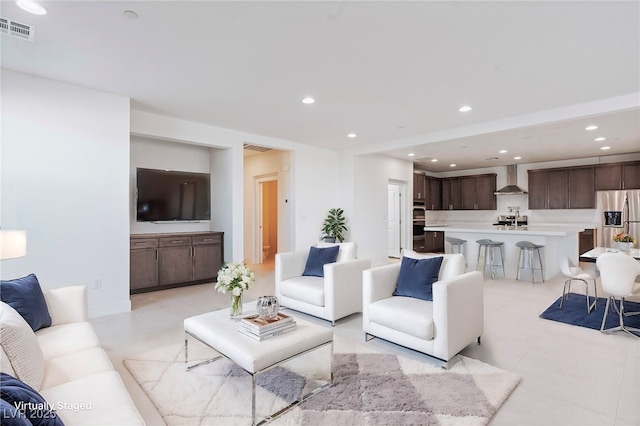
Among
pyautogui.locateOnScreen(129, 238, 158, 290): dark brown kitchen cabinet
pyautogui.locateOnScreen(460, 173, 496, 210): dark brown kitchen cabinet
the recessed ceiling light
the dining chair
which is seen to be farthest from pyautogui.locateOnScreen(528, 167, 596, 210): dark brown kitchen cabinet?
the recessed ceiling light

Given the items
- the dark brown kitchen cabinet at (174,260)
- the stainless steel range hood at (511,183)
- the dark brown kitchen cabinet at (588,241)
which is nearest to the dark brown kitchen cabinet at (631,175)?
the dark brown kitchen cabinet at (588,241)

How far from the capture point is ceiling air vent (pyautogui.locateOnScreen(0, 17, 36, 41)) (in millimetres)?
2490

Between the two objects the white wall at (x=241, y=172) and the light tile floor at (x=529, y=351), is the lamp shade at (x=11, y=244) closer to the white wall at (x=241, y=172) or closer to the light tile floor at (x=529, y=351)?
the light tile floor at (x=529, y=351)

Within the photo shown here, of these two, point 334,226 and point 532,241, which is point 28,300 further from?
point 532,241

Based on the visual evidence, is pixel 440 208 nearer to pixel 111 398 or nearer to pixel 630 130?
pixel 630 130

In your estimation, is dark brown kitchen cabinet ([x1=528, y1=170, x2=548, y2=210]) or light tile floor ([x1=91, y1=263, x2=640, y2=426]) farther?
dark brown kitchen cabinet ([x1=528, y1=170, x2=548, y2=210])

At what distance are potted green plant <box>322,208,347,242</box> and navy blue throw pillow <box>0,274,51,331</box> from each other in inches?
199

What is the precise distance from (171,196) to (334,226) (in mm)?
3222

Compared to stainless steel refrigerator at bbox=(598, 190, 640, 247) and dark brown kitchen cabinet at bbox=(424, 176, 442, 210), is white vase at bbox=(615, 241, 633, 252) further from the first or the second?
dark brown kitchen cabinet at bbox=(424, 176, 442, 210)

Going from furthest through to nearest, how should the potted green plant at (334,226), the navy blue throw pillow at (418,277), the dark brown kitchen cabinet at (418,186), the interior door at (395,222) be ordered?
the dark brown kitchen cabinet at (418,186), the interior door at (395,222), the potted green plant at (334,226), the navy blue throw pillow at (418,277)

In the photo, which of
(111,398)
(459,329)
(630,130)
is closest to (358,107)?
(459,329)

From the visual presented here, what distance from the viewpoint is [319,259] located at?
4.11 meters

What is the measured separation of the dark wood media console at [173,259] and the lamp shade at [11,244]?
2.70 m

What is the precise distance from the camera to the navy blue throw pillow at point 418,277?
3.07m
